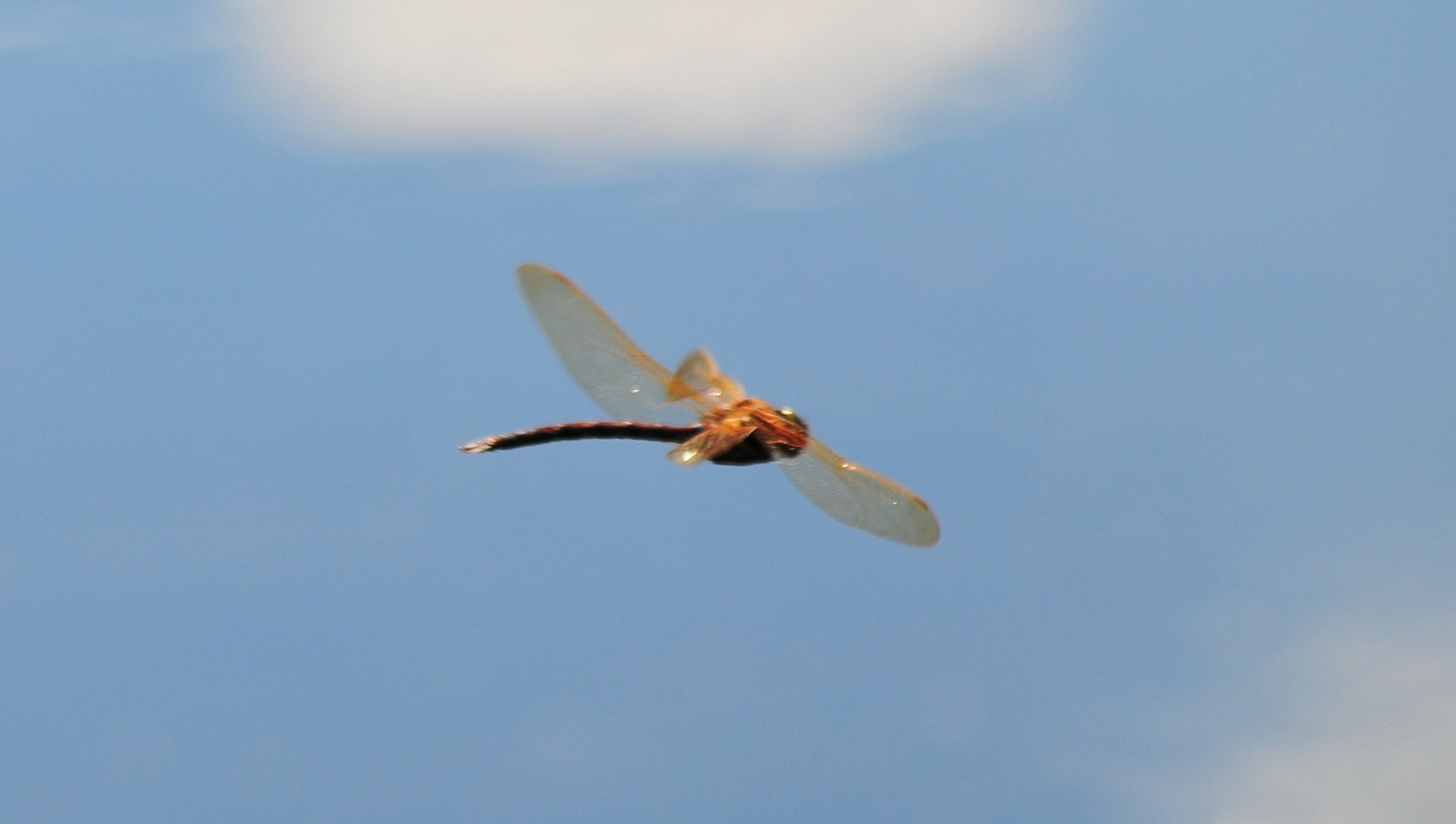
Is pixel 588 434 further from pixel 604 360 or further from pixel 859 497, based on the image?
pixel 859 497

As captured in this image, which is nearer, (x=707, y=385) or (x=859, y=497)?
(x=859, y=497)

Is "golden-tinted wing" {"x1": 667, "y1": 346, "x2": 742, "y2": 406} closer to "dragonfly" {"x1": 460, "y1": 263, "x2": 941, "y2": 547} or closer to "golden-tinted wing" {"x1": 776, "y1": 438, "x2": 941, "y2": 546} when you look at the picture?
"dragonfly" {"x1": 460, "y1": 263, "x2": 941, "y2": 547}

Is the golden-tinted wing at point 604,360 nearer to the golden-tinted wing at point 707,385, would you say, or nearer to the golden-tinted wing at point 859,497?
the golden-tinted wing at point 707,385

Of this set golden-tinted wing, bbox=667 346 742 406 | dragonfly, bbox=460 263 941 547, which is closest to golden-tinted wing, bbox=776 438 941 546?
dragonfly, bbox=460 263 941 547

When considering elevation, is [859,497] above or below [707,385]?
below

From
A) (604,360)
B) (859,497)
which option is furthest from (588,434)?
(859,497)

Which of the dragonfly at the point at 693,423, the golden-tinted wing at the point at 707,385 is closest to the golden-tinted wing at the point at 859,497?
the dragonfly at the point at 693,423
